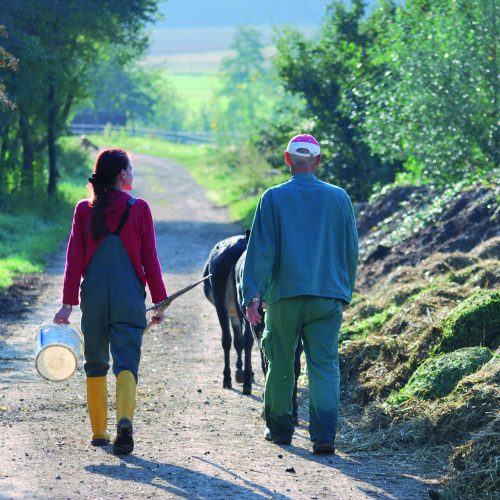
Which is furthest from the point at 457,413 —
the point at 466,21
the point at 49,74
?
the point at 49,74

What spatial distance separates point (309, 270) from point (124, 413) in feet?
5.02

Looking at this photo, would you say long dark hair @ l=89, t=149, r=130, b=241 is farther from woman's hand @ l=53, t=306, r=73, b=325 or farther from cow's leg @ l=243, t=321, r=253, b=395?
cow's leg @ l=243, t=321, r=253, b=395

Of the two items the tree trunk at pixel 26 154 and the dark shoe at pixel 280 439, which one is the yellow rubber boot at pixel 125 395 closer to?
the dark shoe at pixel 280 439

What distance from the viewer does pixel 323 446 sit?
26.2 feet

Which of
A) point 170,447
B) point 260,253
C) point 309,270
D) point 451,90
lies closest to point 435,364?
point 309,270

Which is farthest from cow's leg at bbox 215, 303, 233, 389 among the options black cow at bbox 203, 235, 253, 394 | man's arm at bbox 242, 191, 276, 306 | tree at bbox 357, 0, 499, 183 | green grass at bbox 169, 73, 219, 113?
green grass at bbox 169, 73, 219, 113

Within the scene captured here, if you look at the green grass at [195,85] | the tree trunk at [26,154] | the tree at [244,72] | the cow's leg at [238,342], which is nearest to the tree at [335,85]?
the tree trunk at [26,154]

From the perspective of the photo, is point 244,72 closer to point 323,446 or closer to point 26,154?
point 26,154

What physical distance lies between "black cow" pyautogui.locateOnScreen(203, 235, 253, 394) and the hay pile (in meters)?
0.99

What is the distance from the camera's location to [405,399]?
8938 mm

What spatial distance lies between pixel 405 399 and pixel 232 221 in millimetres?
23414

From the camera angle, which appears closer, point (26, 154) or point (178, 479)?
point (178, 479)

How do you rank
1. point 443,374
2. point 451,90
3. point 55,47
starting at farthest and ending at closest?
1. point 55,47
2. point 451,90
3. point 443,374

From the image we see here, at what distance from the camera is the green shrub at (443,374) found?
28.8 ft
